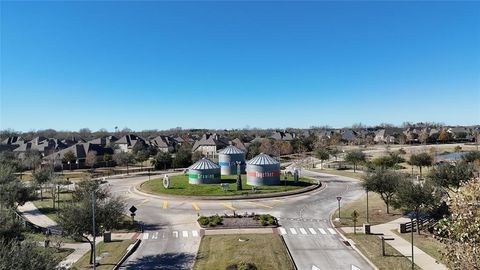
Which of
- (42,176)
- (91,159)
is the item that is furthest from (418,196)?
(91,159)

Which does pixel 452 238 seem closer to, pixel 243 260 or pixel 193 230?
pixel 243 260

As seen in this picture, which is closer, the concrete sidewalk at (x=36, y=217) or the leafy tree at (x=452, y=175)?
the concrete sidewalk at (x=36, y=217)

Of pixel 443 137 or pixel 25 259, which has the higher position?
pixel 443 137

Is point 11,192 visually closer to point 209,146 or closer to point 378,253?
point 378,253

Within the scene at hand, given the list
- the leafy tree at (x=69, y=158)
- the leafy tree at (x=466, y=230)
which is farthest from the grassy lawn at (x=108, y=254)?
the leafy tree at (x=69, y=158)

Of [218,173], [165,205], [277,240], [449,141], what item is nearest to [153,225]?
[165,205]

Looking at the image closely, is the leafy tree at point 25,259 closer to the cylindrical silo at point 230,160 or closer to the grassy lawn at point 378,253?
the grassy lawn at point 378,253

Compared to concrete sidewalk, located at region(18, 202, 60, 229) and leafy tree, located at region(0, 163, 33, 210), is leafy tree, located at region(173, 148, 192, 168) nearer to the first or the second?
concrete sidewalk, located at region(18, 202, 60, 229)
